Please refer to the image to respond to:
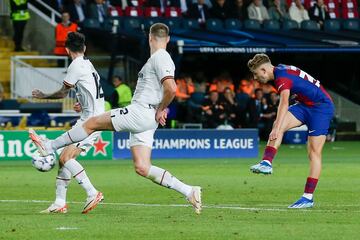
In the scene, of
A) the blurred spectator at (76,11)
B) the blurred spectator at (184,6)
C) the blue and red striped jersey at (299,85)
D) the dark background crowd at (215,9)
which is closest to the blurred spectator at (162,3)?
the dark background crowd at (215,9)

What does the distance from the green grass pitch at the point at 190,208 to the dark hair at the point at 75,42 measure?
6.48 ft

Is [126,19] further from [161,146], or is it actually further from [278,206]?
[278,206]

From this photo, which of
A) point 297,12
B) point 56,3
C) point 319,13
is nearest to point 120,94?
point 56,3

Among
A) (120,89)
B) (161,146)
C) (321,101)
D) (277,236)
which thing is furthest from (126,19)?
(277,236)

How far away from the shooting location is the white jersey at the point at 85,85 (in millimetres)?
14930

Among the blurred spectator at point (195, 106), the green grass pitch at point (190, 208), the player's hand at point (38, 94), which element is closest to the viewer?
the green grass pitch at point (190, 208)

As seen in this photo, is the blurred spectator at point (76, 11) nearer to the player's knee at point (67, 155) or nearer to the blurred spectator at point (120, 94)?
the blurred spectator at point (120, 94)

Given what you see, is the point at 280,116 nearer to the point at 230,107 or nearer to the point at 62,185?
the point at 62,185

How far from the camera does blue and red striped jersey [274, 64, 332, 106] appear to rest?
15.4 meters

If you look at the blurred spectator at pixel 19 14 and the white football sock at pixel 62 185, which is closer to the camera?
the white football sock at pixel 62 185

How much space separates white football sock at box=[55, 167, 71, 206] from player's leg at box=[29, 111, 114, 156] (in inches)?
33.8

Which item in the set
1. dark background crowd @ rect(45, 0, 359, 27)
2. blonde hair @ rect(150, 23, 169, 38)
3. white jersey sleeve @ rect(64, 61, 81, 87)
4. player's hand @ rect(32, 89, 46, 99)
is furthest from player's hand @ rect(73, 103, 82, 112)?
dark background crowd @ rect(45, 0, 359, 27)

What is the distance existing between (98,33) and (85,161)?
6686 mm

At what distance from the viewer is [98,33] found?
3272 centimetres
